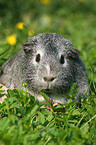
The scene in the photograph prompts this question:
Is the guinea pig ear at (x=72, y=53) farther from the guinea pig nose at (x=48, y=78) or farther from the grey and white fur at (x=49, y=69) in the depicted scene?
the guinea pig nose at (x=48, y=78)

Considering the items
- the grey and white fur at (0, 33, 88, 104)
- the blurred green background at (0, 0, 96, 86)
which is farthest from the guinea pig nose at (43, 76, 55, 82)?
the blurred green background at (0, 0, 96, 86)

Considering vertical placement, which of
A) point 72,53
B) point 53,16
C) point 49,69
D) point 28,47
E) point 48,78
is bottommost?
point 48,78

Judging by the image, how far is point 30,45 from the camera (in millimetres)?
3648

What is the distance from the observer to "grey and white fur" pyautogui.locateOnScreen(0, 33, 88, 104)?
10.5 ft

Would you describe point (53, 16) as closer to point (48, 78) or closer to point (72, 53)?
point (72, 53)

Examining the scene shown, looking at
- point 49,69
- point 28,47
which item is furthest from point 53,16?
point 49,69

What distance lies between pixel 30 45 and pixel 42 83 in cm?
78

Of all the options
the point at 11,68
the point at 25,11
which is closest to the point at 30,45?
the point at 11,68

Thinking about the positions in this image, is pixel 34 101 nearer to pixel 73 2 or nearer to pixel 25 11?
pixel 25 11

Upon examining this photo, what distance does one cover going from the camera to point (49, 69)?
3.11m

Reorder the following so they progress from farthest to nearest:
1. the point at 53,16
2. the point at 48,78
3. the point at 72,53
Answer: the point at 53,16 → the point at 72,53 → the point at 48,78

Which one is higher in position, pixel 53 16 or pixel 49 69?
pixel 53 16

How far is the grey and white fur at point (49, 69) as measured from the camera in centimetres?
319

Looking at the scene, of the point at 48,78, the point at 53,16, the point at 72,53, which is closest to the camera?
the point at 48,78
